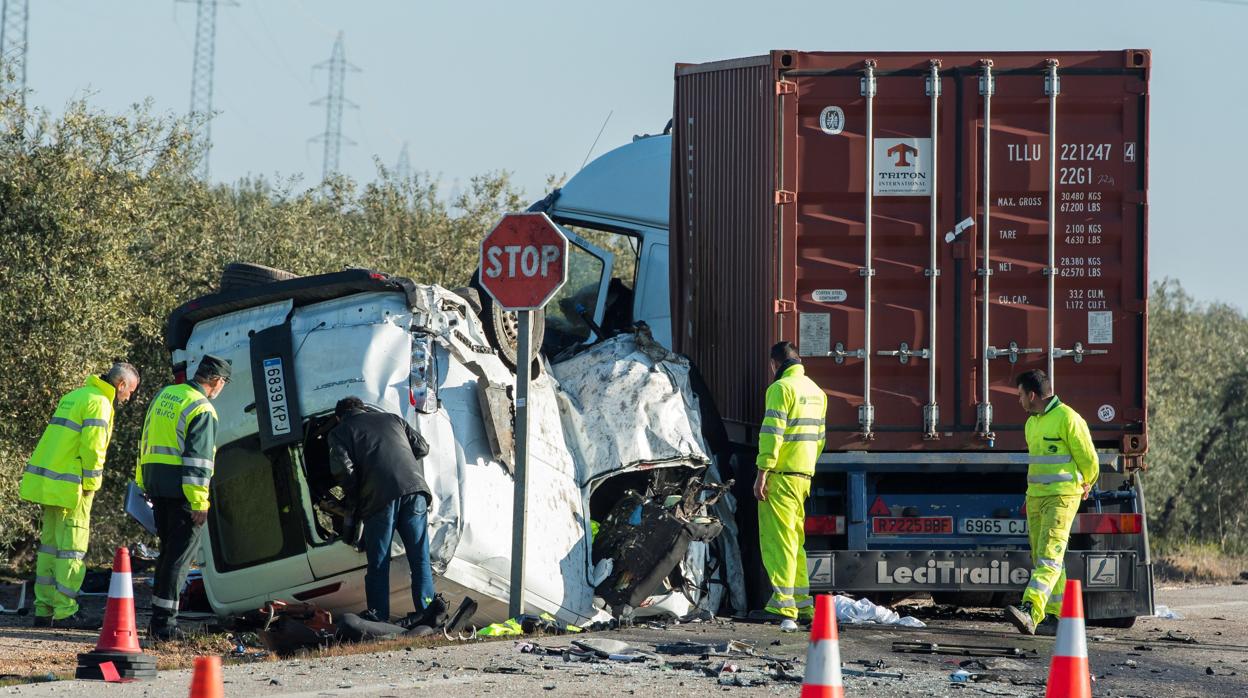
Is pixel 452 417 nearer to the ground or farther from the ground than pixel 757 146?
nearer to the ground

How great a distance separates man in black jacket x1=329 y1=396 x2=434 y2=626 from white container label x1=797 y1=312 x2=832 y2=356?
2404 mm

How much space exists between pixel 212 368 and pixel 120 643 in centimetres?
194

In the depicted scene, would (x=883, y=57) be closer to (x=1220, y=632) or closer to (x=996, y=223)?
(x=996, y=223)

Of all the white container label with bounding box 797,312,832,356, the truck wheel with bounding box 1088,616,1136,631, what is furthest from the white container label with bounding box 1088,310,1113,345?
the truck wheel with bounding box 1088,616,1136,631

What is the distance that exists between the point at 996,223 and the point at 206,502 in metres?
4.67

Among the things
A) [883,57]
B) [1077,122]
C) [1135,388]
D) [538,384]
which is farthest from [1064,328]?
[538,384]

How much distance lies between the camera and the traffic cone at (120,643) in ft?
22.1

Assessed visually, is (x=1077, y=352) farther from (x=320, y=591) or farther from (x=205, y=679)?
(x=205, y=679)

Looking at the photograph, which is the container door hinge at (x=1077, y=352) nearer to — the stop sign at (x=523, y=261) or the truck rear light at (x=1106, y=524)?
the truck rear light at (x=1106, y=524)

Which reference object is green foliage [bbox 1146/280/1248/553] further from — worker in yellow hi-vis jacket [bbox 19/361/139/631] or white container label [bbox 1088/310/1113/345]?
worker in yellow hi-vis jacket [bbox 19/361/139/631]

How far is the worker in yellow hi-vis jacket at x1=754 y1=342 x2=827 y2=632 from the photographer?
8.79m

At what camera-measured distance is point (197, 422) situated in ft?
27.5

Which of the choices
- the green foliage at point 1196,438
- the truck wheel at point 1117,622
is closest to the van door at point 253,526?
the truck wheel at point 1117,622

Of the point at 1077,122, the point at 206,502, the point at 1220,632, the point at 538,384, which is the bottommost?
the point at 1220,632
